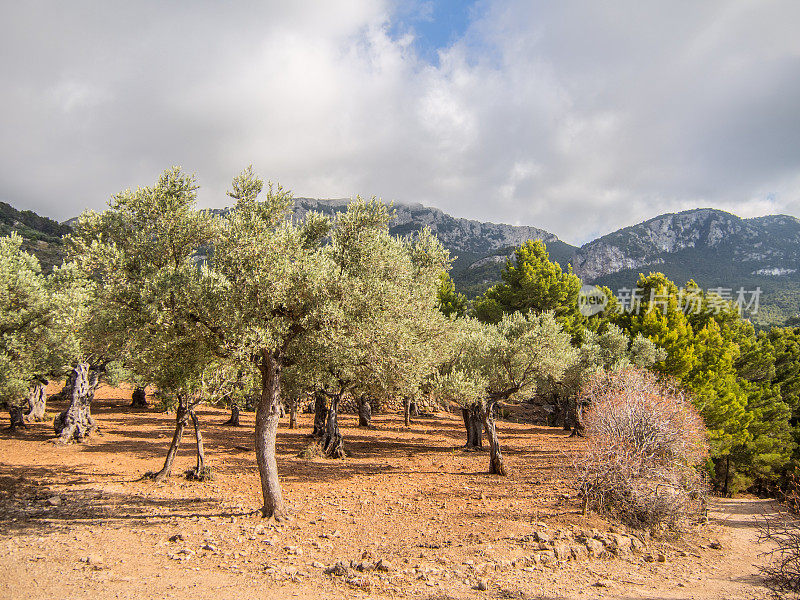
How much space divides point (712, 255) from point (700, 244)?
18.7 meters

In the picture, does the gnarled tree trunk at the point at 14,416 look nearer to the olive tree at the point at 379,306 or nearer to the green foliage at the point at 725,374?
the olive tree at the point at 379,306

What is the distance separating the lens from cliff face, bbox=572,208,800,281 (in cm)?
14812

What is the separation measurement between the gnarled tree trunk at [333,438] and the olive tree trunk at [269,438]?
11979 millimetres

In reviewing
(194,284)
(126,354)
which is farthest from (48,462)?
(194,284)

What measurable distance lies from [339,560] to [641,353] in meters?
30.5

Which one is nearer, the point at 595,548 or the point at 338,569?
the point at 338,569

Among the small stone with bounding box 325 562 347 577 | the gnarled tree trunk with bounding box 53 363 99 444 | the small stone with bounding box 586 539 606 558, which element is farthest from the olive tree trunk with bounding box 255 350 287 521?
the gnarled tree trunk with bounding box 53 363 99 444

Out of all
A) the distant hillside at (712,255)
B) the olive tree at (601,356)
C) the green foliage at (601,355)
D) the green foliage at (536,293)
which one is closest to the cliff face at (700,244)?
the distant hillside at (712,255)

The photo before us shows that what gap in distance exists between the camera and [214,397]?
16.1 metres

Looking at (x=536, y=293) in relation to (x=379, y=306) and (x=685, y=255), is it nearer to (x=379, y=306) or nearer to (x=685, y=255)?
(x=379, y=306)

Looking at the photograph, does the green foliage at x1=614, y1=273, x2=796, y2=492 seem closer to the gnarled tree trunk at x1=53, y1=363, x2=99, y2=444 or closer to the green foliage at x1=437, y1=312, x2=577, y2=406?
the green foliage at x1=437, y1=312, x2=577, y2=406

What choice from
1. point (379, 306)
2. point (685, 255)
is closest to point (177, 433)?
point (379, 306)

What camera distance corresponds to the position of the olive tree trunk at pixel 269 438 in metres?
13.3

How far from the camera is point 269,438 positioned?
13484mm
